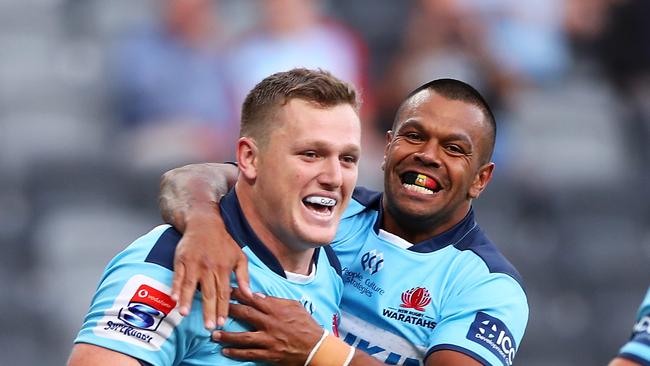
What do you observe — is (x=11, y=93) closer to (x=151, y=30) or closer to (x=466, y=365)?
(x=151, y=30)

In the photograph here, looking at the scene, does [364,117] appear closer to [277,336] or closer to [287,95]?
[287,95]

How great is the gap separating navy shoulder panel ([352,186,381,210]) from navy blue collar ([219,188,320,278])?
902 millimetres

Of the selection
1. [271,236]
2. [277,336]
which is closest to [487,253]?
[271,236]

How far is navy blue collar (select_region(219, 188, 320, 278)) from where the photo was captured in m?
3.67

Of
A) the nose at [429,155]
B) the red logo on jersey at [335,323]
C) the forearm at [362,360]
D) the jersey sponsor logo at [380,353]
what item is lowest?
the forearm at [362,360]

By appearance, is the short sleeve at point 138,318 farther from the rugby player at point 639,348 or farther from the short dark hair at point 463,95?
the short dark hair at point 463,95

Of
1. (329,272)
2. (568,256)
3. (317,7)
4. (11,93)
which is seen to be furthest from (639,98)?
(329,272)

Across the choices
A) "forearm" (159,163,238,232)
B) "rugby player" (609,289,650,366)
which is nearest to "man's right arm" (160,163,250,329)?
"forearm" (159,163,238,232)

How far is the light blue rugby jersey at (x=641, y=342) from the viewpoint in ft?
10.3

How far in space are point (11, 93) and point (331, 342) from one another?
484cm

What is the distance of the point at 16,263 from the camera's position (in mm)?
7500

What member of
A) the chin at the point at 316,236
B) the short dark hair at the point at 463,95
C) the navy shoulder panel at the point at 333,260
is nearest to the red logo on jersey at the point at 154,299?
the chin at the point at 316,236

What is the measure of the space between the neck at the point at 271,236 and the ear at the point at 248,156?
0.21 feet

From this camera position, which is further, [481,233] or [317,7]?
[317,7]
